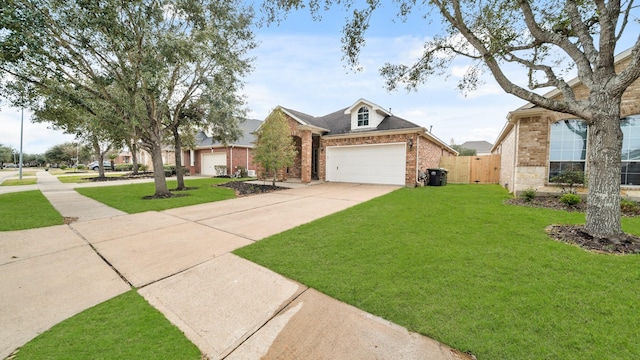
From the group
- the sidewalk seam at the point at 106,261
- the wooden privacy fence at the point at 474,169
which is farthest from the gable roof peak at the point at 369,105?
the sidewalk seam at the point at 106,261

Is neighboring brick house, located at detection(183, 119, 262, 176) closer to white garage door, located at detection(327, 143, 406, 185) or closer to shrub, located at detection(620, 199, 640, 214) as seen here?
white garage door, located at detection(327, 143, 406, 185)

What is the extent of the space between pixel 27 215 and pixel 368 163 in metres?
13.7

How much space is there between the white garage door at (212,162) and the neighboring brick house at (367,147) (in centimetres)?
860

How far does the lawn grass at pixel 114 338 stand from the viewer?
205 cm

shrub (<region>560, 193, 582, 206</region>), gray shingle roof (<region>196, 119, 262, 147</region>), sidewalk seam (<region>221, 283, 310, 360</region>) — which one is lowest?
sidewalk seam (<region>221, 283, 310, 360</region>)

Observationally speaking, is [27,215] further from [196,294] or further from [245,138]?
[245,138]

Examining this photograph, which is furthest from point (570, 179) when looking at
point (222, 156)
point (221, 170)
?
point (222, 156)

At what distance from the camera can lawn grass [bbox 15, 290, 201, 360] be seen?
2053 millimetres

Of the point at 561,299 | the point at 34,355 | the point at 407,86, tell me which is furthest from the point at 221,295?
the point at 407,86

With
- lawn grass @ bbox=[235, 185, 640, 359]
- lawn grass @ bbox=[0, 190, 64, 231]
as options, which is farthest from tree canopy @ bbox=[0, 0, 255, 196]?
lawn grass @ bbox=[235, 185, 640, 359]

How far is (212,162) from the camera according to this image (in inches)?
931

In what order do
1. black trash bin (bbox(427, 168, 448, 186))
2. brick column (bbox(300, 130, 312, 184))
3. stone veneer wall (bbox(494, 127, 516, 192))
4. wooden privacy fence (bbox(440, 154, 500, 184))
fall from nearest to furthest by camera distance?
stone veneer wall (bbox(494, 127, 516, 192)), black trash bin (bbox(427, 168, 448, 186)), brick column (bbox(300, 130, 312, 184)), wooden privacy fence (bbox(440, 154, 500, 184))

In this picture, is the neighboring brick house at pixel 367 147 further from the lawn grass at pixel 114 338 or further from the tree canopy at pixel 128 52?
the lawn grass at pixel 114 338

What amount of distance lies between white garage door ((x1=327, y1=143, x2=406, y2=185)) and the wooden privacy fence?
6.10m
